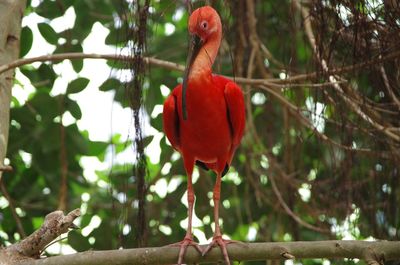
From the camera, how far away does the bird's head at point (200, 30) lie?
359 centimetres

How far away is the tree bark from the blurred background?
1.15 feet

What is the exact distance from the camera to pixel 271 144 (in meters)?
5.47

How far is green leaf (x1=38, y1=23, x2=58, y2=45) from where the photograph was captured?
4941 mm

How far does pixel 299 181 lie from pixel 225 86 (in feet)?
4.80

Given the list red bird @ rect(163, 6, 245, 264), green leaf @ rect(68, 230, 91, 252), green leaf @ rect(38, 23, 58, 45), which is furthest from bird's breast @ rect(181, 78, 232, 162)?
green leaf @ rect(38, 23, 58, 45)

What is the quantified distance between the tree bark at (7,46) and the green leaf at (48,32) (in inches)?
40.4

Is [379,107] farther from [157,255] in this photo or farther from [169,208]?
[169,208]

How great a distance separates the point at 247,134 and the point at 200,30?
188 centimetres

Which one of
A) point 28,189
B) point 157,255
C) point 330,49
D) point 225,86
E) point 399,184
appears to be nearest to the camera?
point 157,255

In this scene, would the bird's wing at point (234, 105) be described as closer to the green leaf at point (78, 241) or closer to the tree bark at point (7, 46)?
the tree bark at point (7, 46)

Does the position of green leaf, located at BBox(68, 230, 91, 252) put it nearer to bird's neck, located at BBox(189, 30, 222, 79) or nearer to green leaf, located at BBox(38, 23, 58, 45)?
green leaf, located at BBox(38, 23, 58, 45)

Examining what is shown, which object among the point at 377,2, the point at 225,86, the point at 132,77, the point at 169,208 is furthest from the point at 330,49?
the point at 169,208

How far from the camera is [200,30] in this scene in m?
3.68

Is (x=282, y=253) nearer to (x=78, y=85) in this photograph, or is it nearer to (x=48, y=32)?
(x=78, y=85)
